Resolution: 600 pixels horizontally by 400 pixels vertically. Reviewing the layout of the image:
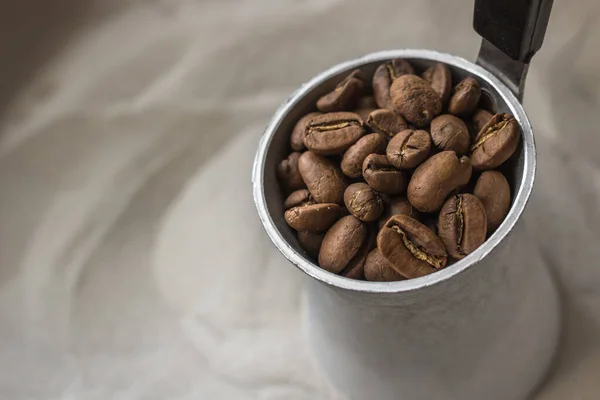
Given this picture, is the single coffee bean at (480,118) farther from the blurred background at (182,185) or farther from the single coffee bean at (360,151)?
the blurred background at (182,185)

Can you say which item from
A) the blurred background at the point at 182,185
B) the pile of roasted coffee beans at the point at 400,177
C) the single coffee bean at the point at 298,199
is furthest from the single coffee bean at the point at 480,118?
the blurred background at the point at 182,185

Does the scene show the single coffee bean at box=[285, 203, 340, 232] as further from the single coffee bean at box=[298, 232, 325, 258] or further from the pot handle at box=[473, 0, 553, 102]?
the pot handle at box=[473, 0, 553, 102]

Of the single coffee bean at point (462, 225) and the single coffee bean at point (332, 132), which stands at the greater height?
the single coffee bean at point (332, 132)

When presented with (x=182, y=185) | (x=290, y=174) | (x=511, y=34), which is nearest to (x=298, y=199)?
(x=290, y=174)

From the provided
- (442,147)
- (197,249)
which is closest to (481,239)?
(442,147)

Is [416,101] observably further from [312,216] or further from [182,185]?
[182,185]

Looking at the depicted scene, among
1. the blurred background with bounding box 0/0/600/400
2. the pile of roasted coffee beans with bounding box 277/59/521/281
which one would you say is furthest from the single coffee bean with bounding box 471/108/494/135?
the blurred background with bounding box 0/0/600/400
